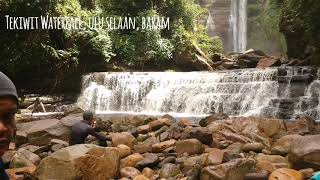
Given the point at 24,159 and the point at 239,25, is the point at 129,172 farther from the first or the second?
the point at 239,25

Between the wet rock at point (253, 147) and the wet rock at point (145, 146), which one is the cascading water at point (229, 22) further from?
the wet rock at point (253, 147)

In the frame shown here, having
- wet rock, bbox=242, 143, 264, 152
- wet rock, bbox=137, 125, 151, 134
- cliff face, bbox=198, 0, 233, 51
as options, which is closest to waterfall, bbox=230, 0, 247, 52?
cliff face, bbox=198, 0, 233, 51

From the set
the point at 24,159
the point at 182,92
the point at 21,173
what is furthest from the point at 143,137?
the point at 182,92

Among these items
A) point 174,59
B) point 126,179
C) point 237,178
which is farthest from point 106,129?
point 174,59

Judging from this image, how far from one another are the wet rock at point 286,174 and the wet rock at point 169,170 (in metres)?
1.78

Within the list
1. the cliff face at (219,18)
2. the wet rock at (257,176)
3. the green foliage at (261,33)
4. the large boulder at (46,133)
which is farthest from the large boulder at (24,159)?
the cliff face at (219,18)

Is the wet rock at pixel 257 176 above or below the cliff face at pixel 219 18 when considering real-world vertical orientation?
below

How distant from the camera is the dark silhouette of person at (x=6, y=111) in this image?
3.84ft

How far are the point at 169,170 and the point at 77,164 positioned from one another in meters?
1.71

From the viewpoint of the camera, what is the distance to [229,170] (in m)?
6.36

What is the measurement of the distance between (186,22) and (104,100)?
9889mm

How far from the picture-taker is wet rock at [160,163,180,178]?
704 centimetres

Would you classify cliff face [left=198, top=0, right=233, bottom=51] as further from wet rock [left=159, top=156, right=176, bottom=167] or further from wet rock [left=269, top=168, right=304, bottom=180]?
wet rock [left=269, top=168, right=304, bottom=180]

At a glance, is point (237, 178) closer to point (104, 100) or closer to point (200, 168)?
point (200, 168)
